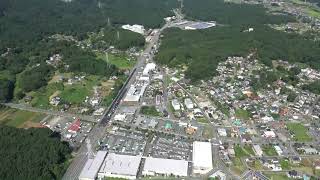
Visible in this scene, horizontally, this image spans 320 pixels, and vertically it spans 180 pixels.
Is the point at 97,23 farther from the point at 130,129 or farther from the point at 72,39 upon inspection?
the point at 130,129

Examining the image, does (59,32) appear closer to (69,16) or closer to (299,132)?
(69,16)

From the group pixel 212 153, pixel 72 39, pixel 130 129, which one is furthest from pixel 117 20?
pixel 212 153

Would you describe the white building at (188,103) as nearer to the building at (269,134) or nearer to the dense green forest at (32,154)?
the building at (269,134)

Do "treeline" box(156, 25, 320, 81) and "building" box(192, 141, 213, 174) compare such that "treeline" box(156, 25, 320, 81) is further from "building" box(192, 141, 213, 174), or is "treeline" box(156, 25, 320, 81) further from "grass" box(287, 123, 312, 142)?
"building" box(192, 141, 213, 174)

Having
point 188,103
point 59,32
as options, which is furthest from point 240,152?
point 59,32

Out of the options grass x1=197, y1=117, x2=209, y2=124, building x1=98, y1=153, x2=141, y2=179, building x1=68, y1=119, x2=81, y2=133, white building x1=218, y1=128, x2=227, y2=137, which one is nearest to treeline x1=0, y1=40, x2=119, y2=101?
building x1=68, y1=119, x2=81, y2=133
